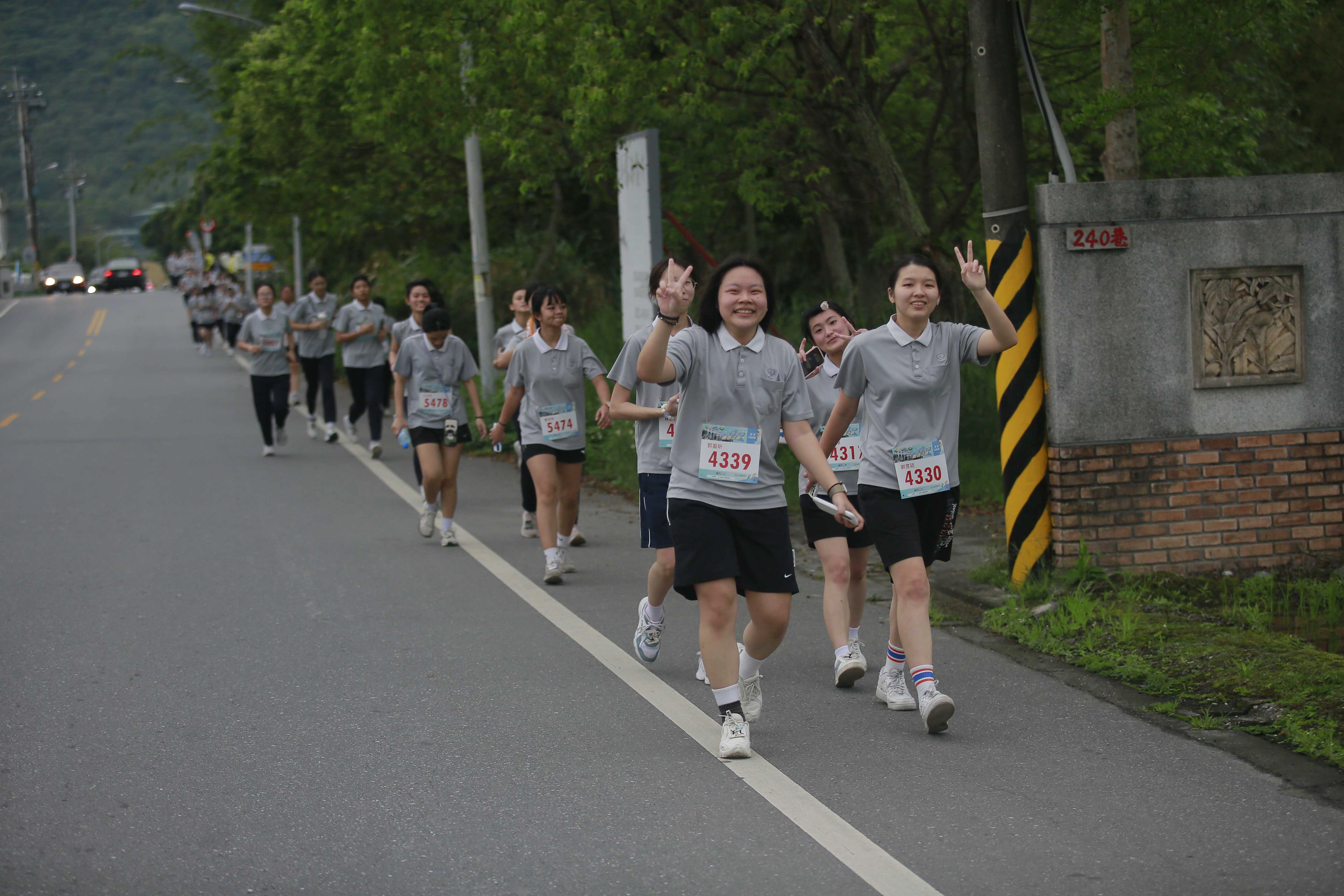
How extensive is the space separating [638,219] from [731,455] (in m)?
8.26

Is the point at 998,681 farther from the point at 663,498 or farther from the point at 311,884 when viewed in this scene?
the point at 311,884

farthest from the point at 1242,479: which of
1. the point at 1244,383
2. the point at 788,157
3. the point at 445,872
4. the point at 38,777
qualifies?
the point at 788,157

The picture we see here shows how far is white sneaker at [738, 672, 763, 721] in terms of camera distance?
568 centimetres

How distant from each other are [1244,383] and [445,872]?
5954 millimetres

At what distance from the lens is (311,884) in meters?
4.18

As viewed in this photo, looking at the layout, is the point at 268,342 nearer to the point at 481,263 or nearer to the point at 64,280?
the point at 481,263

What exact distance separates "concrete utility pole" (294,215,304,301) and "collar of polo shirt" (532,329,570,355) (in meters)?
26.9

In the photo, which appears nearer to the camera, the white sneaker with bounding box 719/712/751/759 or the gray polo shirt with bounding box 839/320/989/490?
the white sneaker with bounding box 719/712/751/759

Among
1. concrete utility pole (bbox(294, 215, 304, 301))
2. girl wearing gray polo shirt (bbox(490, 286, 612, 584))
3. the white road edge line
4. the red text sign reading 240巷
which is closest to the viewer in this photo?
the white road edge line

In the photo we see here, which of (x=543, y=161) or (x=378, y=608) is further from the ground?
(x=543, y=161)

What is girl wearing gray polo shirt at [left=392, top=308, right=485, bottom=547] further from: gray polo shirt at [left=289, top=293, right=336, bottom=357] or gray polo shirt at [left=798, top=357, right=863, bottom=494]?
gray polo shirt at [left=289, top=293, right=336, bottom=357]

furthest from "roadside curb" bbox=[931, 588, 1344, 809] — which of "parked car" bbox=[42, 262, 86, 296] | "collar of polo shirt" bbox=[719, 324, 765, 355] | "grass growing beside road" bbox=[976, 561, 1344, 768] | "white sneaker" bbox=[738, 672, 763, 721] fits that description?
"parked car" bbox=[42, 262, 86, 296]

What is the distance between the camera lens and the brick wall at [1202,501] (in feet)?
26.9

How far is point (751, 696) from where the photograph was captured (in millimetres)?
5715
